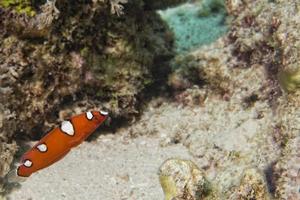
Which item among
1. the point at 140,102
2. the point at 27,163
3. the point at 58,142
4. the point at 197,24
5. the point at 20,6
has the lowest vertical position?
the point at 140,102

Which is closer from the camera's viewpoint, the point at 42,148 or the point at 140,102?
the point at 42,148

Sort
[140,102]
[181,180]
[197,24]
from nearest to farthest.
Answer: [181,180], [140,102], [197,24]

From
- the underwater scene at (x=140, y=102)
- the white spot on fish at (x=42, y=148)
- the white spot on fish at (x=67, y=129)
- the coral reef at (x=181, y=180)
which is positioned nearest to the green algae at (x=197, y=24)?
the underwater scene at (x=140, y=102)

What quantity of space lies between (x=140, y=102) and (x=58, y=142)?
2.24 meters

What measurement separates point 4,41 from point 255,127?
8.84 feet

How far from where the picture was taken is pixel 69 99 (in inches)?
224

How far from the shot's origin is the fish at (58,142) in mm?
4156

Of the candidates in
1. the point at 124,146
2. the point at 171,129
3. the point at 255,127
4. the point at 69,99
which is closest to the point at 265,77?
the point at 255,127

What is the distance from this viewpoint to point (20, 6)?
4.95m

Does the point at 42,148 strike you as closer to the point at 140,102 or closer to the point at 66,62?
the point at 66,62

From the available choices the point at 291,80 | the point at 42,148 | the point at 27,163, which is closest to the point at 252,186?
the point at 291,80

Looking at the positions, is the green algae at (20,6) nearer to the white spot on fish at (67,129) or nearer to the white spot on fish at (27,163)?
the white spot on fish at (67,129)

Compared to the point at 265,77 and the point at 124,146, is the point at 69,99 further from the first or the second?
the point at 265,77

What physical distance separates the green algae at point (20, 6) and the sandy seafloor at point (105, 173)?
1.57m
